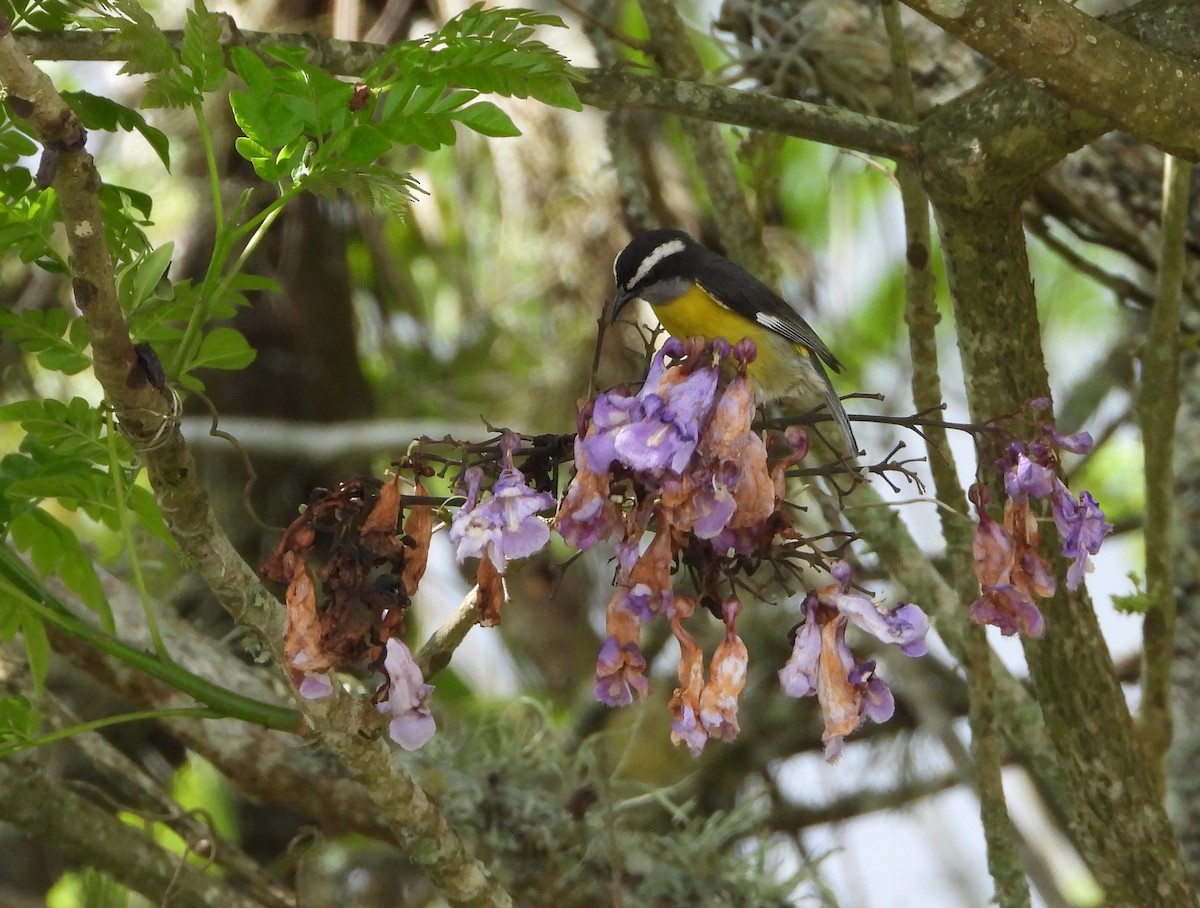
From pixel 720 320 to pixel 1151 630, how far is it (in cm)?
122

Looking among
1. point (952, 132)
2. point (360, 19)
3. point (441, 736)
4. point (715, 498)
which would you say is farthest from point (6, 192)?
point (360, 19)

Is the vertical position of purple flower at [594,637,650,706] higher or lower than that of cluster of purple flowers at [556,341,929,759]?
lower

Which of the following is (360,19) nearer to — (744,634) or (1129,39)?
(744,634)

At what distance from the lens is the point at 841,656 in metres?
1.68

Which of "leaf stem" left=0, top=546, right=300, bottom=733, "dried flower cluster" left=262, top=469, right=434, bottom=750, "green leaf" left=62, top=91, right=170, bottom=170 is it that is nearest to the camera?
"dried flower cluster" left=262, top=469, right=434, bottom=750

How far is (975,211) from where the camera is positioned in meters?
2.24

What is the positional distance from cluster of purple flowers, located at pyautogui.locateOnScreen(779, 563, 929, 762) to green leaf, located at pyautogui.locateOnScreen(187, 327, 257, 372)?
0.85 metres

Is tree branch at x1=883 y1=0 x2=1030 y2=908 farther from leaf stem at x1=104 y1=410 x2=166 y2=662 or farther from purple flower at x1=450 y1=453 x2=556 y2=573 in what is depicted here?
leaf stem at x1=104 y1=410 x2=166 y2=662

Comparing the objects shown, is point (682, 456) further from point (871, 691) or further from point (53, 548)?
point (53, 548)

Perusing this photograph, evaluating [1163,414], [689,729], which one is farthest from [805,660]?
[1163,414]

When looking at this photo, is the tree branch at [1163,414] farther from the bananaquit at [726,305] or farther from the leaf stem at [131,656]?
the leaf stem at [131,656]

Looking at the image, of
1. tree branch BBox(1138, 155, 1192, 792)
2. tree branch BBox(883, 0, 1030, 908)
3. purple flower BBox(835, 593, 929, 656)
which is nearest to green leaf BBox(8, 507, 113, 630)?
purple flower BBox(835, 593, 929, 656)

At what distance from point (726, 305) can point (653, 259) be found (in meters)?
0.20

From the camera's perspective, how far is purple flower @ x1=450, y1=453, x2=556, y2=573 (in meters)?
1.59
